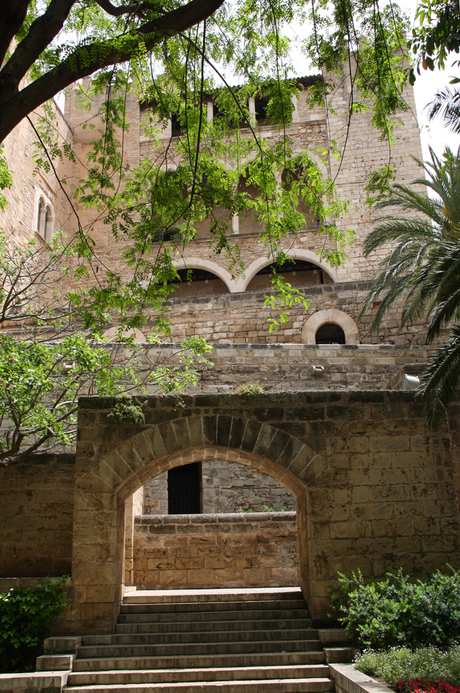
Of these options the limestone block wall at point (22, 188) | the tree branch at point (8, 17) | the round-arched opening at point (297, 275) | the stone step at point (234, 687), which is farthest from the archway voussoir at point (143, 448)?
the round-arched opening at point (297, 275)

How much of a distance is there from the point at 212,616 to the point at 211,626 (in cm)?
24

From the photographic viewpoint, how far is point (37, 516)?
718 centimetres

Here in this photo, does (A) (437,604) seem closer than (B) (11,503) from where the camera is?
Yes

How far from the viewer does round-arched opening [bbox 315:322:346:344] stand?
50.6ft

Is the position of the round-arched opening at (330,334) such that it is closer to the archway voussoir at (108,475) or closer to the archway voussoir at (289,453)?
the archway voussoir at (289,453)

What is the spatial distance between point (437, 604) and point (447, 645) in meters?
0.35

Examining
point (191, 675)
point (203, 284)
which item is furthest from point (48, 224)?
point (191, 675)

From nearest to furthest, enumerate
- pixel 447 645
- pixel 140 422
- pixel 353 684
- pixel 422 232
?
pixel 353 684
pixel 447 645
pixel 140 422
pixel 422 232

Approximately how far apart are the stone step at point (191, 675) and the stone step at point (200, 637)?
19.2 inches

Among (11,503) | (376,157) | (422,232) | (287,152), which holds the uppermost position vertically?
(376,157)

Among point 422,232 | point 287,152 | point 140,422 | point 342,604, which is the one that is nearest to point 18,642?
point 140,422

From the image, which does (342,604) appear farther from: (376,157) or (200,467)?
(376,157)

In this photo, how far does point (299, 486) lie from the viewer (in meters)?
6.89

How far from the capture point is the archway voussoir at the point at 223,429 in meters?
6.73
